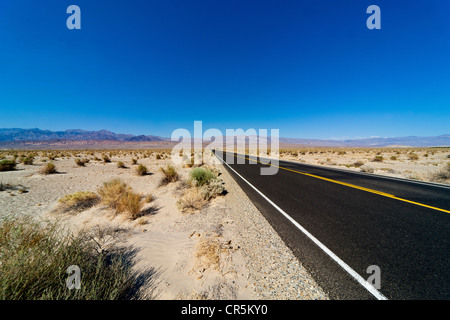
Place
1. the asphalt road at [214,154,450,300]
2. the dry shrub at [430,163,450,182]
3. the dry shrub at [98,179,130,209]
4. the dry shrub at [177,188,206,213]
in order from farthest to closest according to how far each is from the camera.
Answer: the dry shrub at [430,163,450,182] → the dry shrub at [98,179,130,209] → the dry shrub at [177,188,206,213] → the asphalt road at [214,154,450,300]

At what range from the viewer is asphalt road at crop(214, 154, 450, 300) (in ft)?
7.18

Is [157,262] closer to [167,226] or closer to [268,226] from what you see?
[167,226]

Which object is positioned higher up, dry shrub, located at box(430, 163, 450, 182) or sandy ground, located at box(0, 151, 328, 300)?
dry shrub, located at box(430, 163, 450, 182)

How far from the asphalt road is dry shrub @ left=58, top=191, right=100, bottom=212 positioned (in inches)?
270

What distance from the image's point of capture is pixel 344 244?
10.3 ft

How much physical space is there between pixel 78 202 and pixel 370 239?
9.60 metres

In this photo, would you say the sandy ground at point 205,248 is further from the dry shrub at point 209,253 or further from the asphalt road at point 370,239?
the asphalt road at point 370,239

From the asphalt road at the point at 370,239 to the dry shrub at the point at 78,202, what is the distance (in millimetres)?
6859

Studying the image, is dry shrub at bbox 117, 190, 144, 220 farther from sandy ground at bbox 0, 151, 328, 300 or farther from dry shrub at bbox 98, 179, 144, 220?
sandy ground at bbox 0, 151, 328, 300

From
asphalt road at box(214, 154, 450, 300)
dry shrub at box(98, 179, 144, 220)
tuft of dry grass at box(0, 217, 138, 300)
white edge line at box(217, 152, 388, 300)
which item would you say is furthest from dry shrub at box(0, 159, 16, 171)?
white edge line at box(217, 152, 388, 300)

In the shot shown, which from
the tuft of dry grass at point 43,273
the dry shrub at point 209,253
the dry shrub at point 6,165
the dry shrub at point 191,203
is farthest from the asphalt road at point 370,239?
the dry shrub at point 6,165

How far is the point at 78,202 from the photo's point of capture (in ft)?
21.7

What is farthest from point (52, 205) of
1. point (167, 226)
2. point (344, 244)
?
point (344, 244)

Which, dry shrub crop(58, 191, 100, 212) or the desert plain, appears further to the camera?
dry shrub crop(58, 191, 100, 212)
